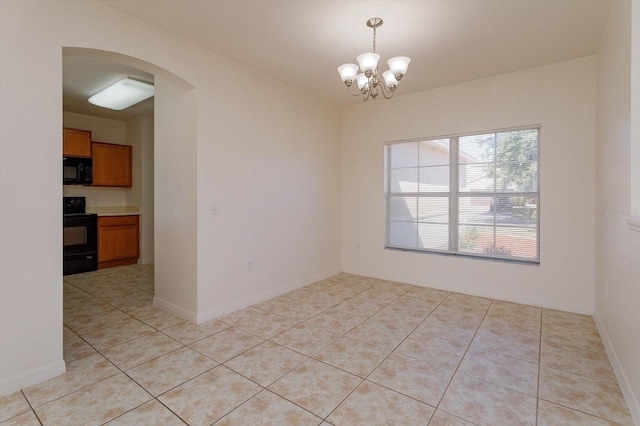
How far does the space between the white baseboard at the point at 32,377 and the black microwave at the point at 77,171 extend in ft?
13.5

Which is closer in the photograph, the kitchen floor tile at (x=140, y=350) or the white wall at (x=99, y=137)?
the kitchen floor tile at (x=140, y=350)

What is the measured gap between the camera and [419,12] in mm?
2463

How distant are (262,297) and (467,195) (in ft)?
9.42

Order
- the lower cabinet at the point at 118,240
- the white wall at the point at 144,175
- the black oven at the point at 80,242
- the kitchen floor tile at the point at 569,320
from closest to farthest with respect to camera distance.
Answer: the kitchen floor tile at the point at 569,320, the black oven at the point at 80,242, the lower cabinet at the point at 118,240, the white wall at the point at 144,175

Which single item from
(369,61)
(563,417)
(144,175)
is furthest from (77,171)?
(563,417)

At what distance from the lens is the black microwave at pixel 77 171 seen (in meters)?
5.14

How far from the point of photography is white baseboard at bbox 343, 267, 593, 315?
333 centimetres

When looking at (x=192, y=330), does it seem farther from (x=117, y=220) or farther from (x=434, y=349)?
(x=117, y=220)

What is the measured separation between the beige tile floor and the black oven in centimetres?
164

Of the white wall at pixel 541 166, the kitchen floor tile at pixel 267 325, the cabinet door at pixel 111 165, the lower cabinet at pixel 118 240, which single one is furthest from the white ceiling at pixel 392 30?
the lower cabinet at pixel 118 240

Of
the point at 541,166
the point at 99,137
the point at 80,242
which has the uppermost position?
the point at 99,137

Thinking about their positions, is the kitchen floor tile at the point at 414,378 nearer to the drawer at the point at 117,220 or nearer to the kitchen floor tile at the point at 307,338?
the kitchen floor tile at the point at 307,338

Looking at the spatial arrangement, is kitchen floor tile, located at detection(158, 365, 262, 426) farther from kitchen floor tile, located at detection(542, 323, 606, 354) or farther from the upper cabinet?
the upper cabinet

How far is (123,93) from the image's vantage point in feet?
13.2
